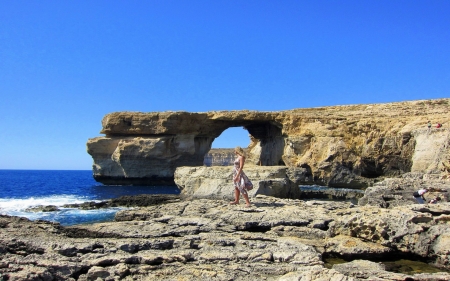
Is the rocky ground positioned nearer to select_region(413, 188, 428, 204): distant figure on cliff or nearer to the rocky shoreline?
the rocky shoreline

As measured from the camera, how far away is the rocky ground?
211 inches

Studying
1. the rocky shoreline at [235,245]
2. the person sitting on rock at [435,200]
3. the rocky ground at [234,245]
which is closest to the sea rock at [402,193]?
the person sitting on rock at [435,200]

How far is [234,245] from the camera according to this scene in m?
6.61

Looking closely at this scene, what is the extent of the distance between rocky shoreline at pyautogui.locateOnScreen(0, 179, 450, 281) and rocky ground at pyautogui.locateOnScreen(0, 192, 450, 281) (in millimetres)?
15

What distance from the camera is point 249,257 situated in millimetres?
6008

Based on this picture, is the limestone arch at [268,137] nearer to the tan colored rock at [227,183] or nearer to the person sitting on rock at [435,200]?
the tan colored rock at [227,183]

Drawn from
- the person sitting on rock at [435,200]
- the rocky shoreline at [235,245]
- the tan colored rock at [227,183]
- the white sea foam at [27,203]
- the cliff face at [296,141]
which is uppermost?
the cliff face at [296,141]

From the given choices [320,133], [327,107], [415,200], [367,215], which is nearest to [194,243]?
[367,215]

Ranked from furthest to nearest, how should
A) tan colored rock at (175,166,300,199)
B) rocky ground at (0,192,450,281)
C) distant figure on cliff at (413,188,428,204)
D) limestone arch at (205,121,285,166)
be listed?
limestone arch at (205,121,285,166)
tan colored rock at (175,166,300,199)
distant figure on cliff at (413,188,428,204)
rocky ground at (0,192,450,281)

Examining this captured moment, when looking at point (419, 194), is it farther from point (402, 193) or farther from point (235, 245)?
point (235, 245)

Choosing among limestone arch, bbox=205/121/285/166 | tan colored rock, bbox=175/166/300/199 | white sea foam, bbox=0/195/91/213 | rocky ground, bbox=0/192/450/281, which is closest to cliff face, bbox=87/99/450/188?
limestone arch, bbox=205/121/285/166

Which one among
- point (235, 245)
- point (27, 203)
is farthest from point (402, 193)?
point (27, 203)

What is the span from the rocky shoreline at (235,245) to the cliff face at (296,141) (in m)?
24.1

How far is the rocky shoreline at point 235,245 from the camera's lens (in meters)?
5.36
